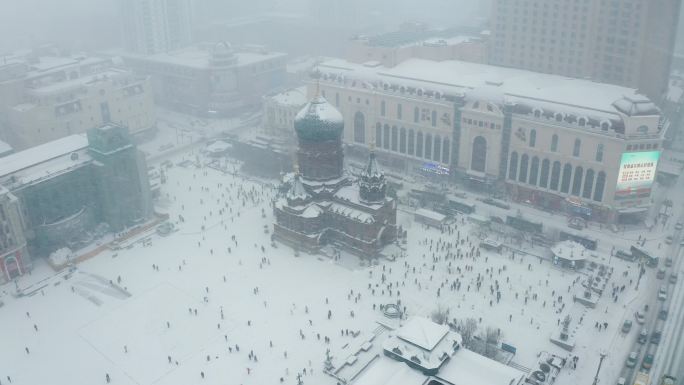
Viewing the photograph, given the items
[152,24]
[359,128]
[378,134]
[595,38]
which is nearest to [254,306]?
[378,134]

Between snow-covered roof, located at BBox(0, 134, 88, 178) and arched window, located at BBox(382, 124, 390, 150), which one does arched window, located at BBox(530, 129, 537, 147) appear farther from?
snow-covered roof, located at BBox(0, 134, 88, 178)

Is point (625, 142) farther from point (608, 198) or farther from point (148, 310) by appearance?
point (148, 310)

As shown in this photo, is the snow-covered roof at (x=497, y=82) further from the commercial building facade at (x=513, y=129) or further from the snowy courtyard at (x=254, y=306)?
the snowy courtyard at (x=254, y=306)

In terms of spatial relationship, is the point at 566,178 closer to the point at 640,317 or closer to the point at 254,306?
the point at 640,317

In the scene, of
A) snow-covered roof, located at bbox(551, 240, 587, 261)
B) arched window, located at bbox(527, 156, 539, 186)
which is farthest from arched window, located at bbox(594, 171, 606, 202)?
snow-covered roof, located at bbox(551, 240, 587, 261)

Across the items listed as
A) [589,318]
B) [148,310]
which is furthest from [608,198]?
[148,310]
